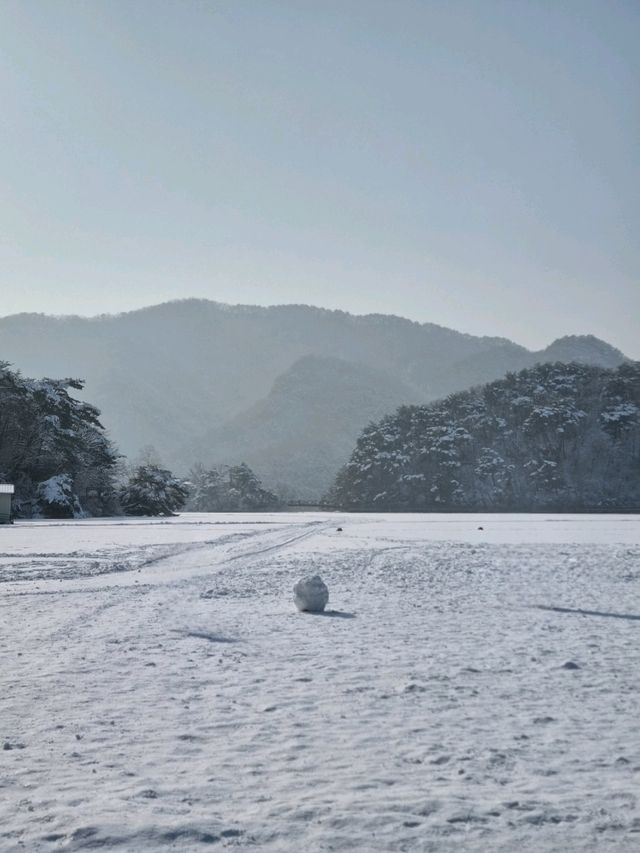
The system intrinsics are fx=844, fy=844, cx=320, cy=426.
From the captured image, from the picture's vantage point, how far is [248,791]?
5141 millimetres

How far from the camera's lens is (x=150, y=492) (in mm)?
60000

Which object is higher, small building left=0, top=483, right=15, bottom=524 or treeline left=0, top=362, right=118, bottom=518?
treeline left=0, top=362, right=118, bottom=518

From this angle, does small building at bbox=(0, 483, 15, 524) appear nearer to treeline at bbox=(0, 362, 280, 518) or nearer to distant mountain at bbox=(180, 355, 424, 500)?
treeline at bbox=(0, 362, 280, 518)

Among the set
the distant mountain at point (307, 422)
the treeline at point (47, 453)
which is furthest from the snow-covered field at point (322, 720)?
the distant mountain at point (307, 422)

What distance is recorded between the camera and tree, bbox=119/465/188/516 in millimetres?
60000

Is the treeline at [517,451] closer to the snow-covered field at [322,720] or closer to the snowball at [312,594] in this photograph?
the snowball at [312,594]

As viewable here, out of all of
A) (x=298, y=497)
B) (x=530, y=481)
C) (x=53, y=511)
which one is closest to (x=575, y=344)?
(x=298, y=497)

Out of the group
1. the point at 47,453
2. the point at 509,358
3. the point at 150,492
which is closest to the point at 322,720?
the point at 47,453

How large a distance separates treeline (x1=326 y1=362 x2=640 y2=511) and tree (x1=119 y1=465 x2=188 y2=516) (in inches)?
1209

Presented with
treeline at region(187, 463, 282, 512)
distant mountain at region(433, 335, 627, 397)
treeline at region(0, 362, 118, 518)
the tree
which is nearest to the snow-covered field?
treeline at region(0, 362, 118, 518)

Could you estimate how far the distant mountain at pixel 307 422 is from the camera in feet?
481

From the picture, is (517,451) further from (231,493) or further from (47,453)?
(47,453)

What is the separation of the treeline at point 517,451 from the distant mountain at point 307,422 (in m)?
45.5

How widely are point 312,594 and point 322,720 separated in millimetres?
5510
